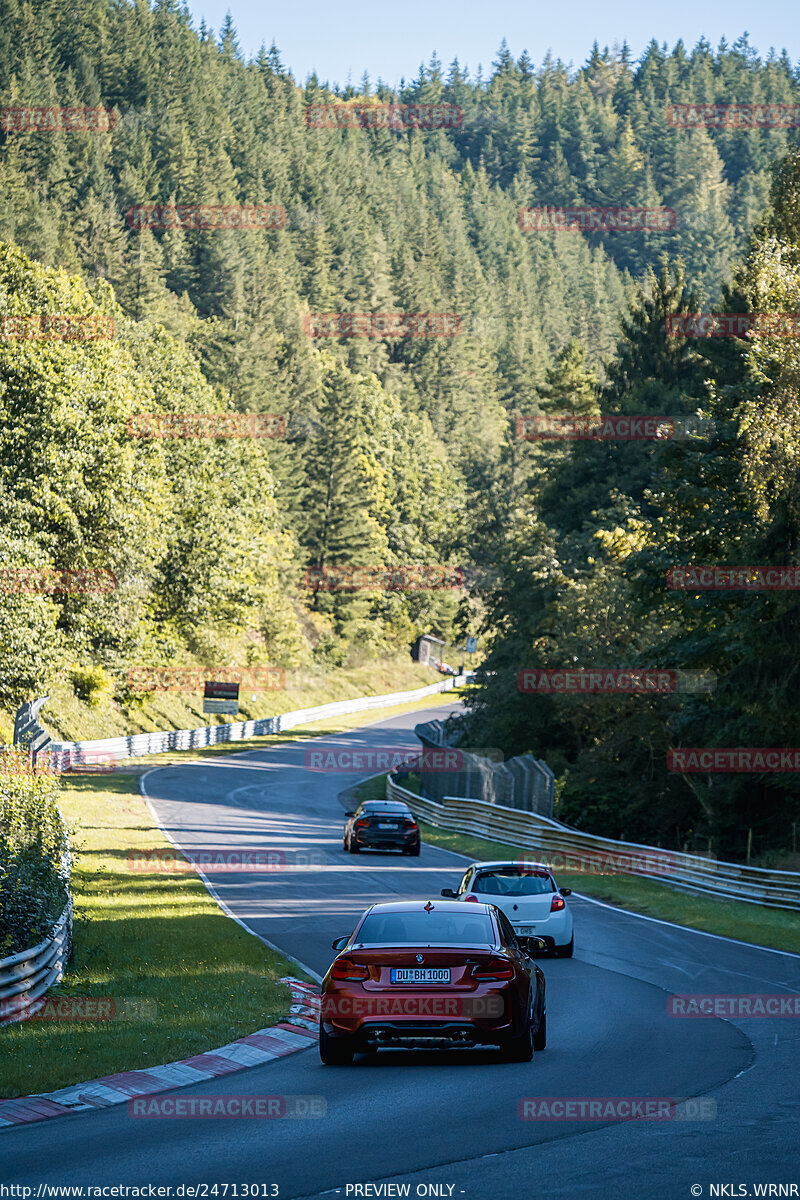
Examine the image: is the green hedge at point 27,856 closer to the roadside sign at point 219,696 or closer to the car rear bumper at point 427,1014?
the car rear bumper at point 427,1014

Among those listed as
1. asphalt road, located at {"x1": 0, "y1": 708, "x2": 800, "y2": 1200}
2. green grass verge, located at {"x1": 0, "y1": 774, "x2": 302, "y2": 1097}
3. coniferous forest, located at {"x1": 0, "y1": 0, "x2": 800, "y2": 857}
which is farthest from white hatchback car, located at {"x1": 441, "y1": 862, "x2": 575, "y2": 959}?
coniferous forest, located at {"x1": 0, "y1": 0, "x2": 800, "y2": 857}

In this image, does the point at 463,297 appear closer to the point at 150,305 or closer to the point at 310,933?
the point at 150,305

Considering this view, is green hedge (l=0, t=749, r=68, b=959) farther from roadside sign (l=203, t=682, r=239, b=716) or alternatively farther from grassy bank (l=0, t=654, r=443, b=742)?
roadside sign (l=203, t=682, r=239, b=716)

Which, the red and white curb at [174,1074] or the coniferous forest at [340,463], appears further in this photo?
the coniferous forest at [340,463]

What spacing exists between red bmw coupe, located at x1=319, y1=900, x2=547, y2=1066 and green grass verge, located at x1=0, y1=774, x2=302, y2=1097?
1537 mm

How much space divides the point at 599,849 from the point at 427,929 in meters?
23.5

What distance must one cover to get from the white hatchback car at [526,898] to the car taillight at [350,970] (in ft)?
25.5

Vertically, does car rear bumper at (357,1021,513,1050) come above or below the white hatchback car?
above

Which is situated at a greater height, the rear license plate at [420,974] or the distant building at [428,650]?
the distant building at [428,650]

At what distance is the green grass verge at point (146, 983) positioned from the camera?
10883 mm

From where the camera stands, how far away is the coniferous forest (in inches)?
1336

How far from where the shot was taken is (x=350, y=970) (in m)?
10.7

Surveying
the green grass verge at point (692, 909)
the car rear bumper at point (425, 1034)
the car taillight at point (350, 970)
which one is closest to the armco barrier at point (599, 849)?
the green grass verge at point (692, 909)

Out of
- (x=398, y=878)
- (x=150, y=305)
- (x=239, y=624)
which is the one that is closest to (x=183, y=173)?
(x=150, y=305)
